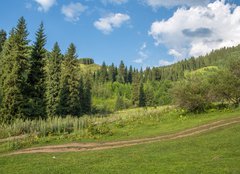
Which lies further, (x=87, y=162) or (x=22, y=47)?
(x=22, y=47)

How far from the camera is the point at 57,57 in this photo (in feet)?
207

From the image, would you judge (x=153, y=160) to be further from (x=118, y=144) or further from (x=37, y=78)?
(x=37, y=78)

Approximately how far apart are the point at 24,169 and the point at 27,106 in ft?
95.9

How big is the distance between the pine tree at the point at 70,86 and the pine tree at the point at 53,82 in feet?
3.87

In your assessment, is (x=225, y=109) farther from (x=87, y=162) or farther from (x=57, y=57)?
(x=57, y=57)

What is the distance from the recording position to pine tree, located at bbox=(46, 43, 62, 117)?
5938 centimetres

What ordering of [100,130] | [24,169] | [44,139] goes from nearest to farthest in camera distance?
[24,169], [44,139], [100,130]

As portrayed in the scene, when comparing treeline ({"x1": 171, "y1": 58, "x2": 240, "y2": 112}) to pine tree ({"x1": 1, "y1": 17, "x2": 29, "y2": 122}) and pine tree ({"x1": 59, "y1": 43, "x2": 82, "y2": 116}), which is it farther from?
pine tree ({"x1": 59, "y1": 43, "x2": 82, "y2": 116})

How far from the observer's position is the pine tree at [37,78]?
4803 cm

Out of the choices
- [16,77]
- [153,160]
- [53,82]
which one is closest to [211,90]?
[153,160]

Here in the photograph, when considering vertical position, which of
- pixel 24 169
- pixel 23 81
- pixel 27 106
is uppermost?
pixel 23 81

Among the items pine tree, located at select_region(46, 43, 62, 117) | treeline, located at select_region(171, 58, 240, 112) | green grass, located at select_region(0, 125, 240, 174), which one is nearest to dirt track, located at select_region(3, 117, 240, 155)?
green grass, located at select_region(0, 125, 240, 174)

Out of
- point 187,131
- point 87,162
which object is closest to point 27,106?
point 187,131

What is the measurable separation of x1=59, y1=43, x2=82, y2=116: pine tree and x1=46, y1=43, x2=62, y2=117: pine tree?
1178mm
